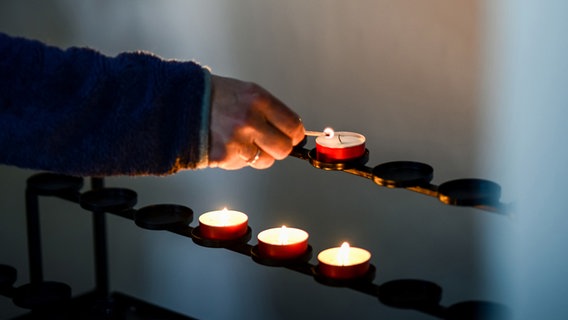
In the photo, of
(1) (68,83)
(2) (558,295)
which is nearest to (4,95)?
(1) (68,83)

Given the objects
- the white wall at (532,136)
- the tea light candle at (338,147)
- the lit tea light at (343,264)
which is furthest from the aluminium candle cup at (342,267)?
the white wall at (532,136)

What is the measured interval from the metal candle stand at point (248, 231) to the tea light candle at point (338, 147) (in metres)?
0.01

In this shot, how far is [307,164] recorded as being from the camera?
6.01ft

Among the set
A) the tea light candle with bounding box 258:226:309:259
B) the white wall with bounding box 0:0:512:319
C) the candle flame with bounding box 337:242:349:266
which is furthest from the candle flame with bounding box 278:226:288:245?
the white wall with bounding box 0:0:512:319

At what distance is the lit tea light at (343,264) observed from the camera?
1230 mm

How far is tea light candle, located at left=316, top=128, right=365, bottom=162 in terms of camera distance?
1.32m

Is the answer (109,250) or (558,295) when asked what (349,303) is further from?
(109,250)

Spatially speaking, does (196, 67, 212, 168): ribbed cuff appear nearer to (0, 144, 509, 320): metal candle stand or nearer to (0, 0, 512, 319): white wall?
(0, 144, 509, 320): metal candle stand

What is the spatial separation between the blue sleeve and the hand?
2 cm

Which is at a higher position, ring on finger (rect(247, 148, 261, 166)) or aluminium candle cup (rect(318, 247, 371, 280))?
ring on finger (rect(247, 148, 261, 166))

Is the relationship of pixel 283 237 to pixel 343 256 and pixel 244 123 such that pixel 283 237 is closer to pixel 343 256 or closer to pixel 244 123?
pixel 343 256

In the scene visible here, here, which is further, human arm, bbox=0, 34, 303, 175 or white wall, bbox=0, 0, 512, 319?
white wall, bbox=0, 0, 512, 319

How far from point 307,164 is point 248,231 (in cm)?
46

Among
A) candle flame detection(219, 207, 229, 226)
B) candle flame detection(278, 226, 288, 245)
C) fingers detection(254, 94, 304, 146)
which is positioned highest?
fingers detection(254, 94, 304, 146)
